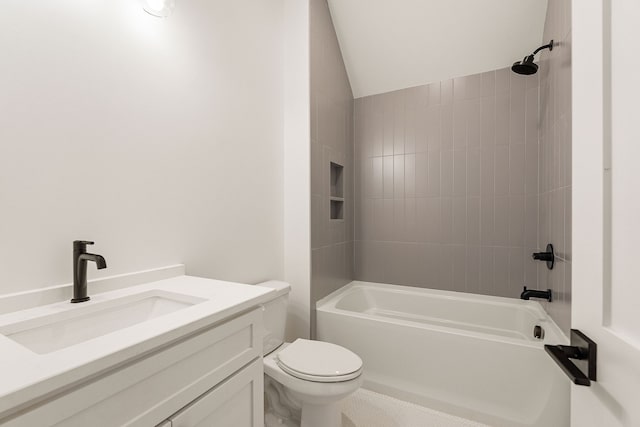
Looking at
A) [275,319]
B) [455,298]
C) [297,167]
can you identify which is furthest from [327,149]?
[455,298]

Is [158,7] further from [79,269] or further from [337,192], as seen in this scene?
[337,192]

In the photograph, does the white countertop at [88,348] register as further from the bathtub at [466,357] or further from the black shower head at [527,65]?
the black shower head at [527,65]

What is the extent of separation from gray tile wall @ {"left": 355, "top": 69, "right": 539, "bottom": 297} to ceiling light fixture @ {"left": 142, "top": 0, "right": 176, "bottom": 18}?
1.86 metres

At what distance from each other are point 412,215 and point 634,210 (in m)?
2.09

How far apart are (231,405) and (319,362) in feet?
1.94

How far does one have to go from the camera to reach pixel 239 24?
1748mm

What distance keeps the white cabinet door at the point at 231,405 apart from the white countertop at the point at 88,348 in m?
0.21

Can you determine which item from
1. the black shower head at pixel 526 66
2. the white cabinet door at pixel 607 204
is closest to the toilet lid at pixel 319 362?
the white cabinet door at pixel 607 204

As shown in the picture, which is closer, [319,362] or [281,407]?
[319,362]

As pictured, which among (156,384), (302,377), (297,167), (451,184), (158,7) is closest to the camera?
(156,384)

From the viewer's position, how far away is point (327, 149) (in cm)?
230

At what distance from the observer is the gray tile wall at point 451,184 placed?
7.29 feet

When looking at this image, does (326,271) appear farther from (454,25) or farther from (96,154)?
(454,25)

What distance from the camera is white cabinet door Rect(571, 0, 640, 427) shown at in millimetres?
492
